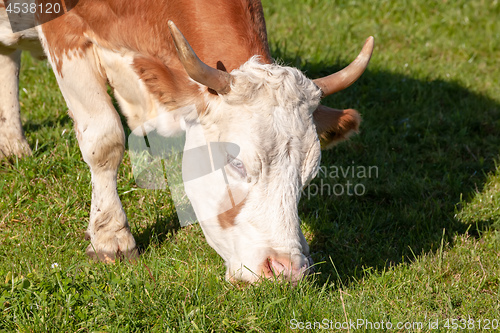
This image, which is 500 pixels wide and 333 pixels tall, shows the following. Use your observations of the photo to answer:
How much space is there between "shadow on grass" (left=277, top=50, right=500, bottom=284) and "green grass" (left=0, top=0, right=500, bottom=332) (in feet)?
0.05

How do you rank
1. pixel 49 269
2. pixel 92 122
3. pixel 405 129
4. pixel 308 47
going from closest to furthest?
pixel 49 269 < pixel 92 122 < pixel 405 129 < pixel 308 47

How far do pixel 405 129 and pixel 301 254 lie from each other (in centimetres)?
315

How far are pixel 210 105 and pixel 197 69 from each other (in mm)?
366

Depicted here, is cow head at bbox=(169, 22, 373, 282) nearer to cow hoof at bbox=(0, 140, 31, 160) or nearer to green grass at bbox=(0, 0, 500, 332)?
green grass at bbox=(0, 0, 500, 332)

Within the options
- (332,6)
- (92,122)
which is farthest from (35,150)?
(332,6)

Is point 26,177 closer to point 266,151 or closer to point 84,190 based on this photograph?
point 84,190

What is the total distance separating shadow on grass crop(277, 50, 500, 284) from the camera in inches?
171

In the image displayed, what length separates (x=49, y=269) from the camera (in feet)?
11.3

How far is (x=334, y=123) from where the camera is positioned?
3705mm

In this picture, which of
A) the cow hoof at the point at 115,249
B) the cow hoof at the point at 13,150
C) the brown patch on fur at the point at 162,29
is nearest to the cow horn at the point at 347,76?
the brown patch on fur at the point at 162,29

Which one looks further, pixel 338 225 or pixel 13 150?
pixel 13 150

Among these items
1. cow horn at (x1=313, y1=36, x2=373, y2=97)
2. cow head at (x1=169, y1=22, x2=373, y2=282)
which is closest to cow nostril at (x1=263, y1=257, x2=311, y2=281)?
cow head at (x1=169, y1=22, x2=373, y2=282)

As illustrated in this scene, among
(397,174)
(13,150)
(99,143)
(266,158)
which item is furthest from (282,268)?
(13,150)

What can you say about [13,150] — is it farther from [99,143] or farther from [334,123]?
[334,123]
